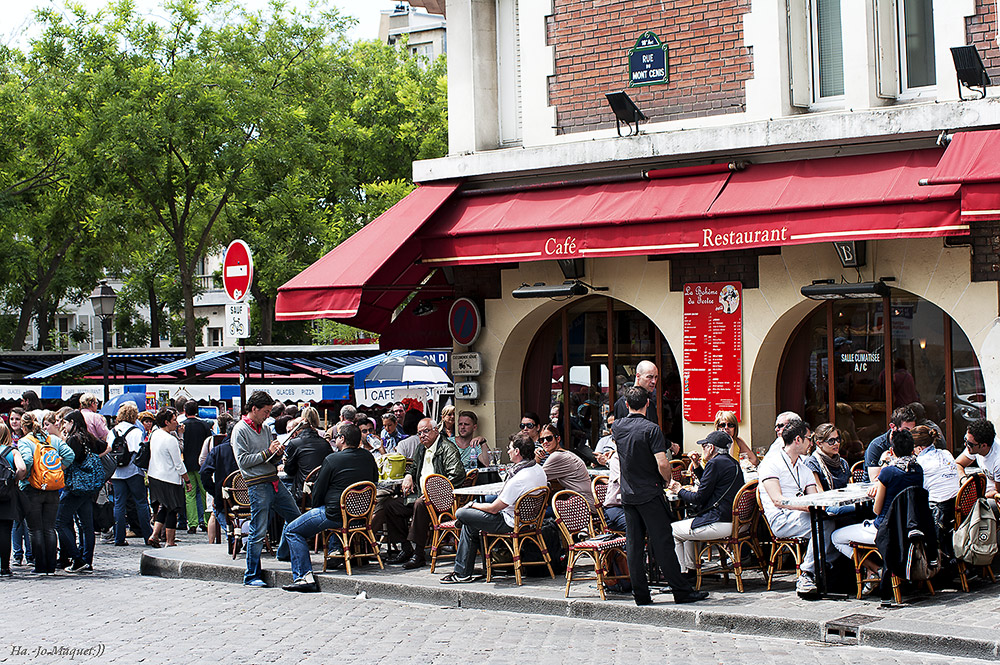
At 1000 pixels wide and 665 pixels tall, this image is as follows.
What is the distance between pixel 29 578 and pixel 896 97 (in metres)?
9.85

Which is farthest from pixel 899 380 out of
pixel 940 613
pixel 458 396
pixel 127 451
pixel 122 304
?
pixel 122 304

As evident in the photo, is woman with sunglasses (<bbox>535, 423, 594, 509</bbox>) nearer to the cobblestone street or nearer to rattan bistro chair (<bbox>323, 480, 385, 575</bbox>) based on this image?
the cobblestone street

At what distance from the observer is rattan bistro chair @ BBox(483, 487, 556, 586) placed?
33.7ft

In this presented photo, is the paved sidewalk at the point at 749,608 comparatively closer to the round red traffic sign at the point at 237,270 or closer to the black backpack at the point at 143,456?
the round red traffic sign at the point at 237,270

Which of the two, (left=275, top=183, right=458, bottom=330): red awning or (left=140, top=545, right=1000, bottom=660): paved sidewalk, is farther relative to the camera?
(left=275, top=183, right=458, bottom=330): red awning

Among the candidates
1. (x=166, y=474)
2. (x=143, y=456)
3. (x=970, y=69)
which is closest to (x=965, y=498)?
(x=970, y=69)

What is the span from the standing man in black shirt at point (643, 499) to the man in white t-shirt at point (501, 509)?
4.20 feet

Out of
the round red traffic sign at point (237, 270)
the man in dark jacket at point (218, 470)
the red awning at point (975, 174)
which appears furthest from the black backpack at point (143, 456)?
the red awning at point (975, 174)

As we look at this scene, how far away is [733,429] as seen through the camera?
37.5 feet

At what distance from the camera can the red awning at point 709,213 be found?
10.7 metres

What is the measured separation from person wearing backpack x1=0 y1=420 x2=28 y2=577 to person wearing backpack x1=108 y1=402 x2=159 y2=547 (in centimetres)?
173

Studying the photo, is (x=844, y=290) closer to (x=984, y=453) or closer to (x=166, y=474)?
(x=984, y=453)

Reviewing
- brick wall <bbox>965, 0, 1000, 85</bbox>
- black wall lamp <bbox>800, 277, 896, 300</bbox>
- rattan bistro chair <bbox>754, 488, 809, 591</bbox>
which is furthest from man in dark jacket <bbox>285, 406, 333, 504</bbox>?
brick wall <bbox>965, 0, 1000, 85</bbox>

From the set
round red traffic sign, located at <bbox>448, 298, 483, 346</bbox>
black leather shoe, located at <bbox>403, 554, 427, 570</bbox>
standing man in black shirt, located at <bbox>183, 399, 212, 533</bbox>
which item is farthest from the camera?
standing man in black shirt, located at <bbox>183, 399, 212, 533</bbox>
